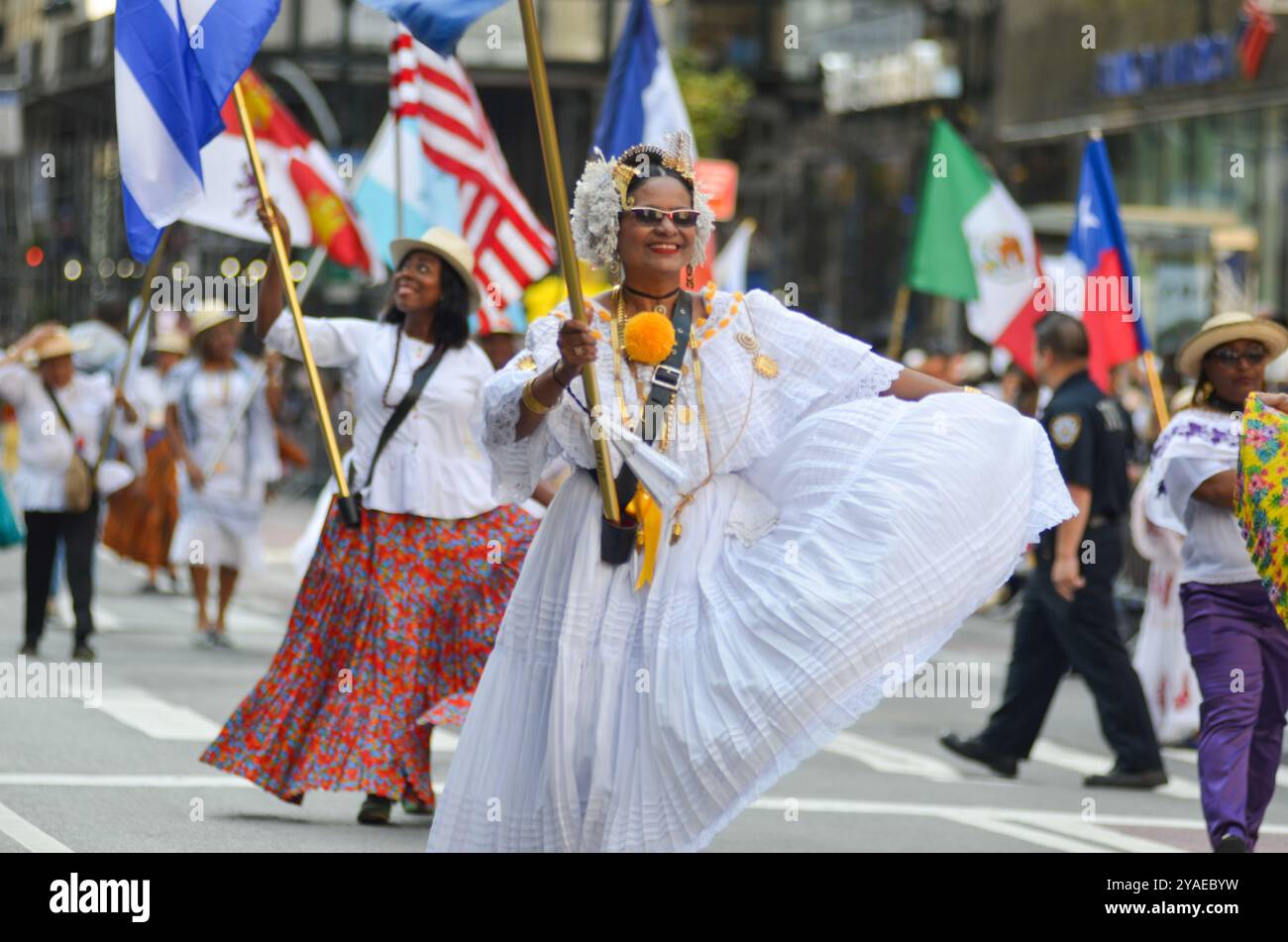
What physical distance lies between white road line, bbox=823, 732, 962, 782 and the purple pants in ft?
8.40

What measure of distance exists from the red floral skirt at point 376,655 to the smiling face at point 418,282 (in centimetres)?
79

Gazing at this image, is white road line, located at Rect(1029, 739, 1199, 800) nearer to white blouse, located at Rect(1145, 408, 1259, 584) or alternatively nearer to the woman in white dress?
white blouse, located at Rect(1145, 408, 1259, 584)

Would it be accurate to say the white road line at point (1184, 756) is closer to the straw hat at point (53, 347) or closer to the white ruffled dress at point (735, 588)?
the white ruffled dress at point (735, 588)

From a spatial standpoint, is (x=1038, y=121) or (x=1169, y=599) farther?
(x=1038, y=121)

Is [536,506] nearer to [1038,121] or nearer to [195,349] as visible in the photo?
[195,349]

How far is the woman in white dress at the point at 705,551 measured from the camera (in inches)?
228

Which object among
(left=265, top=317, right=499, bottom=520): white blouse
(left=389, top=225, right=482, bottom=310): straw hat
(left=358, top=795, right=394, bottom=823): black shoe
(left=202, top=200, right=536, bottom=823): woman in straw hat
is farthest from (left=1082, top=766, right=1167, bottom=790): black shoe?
(left=389, top=225, right=482, bottom=310): straw hat

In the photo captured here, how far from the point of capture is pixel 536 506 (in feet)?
35.8

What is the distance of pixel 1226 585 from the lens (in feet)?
28.1

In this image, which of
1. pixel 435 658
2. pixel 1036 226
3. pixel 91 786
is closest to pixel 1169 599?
pixel 435 658

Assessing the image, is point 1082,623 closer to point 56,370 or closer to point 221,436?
point 56,370

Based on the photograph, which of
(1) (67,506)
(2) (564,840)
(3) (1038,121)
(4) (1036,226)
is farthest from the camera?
(3) (1038,121)

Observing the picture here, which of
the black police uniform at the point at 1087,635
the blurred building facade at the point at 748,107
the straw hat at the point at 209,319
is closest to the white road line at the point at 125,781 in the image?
the black police uniform at the point at 1087,635

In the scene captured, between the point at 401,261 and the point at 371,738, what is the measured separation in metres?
1.83
